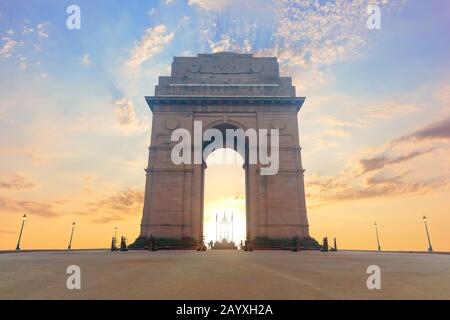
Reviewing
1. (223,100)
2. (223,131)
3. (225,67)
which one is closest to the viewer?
(223,100)

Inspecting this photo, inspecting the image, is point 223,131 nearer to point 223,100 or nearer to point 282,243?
point 223,100

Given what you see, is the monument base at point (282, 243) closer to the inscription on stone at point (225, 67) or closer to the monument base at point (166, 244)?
the monument base at point (166, 244)

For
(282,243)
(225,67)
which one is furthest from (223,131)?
(282,243)

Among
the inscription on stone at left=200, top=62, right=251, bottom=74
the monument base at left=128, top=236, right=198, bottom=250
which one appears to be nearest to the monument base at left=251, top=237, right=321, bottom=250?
the monument base at left=128, top=236, right=198, bottom=250

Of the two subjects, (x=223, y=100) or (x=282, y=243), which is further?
(x=223, y=100)

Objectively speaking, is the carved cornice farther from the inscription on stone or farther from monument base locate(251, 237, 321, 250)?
monument base locate(251, 237, 321, 250)

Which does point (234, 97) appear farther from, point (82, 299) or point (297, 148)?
point (82, 299)

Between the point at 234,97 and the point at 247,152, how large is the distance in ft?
19.7

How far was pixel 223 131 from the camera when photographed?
3180 centimetres

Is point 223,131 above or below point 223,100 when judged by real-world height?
below
